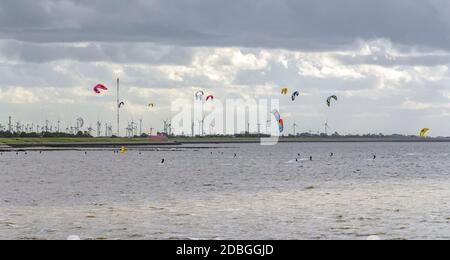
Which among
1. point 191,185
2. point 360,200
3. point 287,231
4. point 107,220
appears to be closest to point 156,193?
point 191,185

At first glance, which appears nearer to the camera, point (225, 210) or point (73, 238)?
point (73, 238)

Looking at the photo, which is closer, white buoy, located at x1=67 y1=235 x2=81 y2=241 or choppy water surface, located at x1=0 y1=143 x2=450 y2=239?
white buoy, located at x1=67 y1=235 x2=81 y2=241

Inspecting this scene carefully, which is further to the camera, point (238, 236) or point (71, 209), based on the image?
point (71, 209)

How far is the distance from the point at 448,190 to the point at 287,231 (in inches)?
1224

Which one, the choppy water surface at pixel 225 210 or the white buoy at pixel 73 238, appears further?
the choppy water surface at pixel 225 210

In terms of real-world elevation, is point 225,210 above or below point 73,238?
above

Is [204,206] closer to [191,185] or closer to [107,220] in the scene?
[107,220]

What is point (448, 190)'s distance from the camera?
209ft

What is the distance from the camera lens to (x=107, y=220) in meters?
41.1
